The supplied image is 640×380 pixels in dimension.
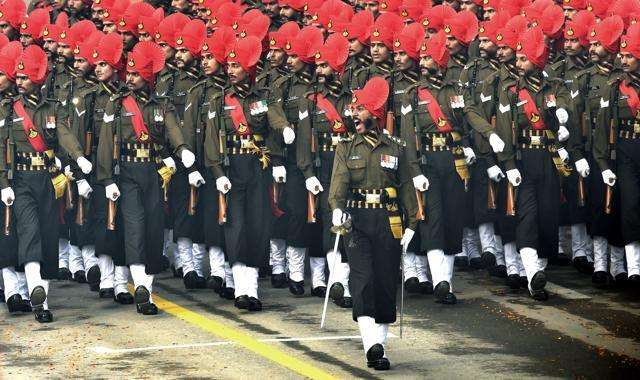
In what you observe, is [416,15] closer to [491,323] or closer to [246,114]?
[246,114]

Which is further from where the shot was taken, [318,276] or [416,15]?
[416,15]

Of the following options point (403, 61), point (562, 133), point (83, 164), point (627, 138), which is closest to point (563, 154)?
point (562, 133)

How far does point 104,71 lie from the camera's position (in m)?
17.3

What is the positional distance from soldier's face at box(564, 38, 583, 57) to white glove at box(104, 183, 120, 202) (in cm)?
538

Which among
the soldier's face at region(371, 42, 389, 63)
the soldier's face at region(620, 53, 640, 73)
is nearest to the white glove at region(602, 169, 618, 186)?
the soldier's face at region(620, 53, 640, 73)

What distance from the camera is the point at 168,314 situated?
16578 millimetres

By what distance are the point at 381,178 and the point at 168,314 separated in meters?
3.25

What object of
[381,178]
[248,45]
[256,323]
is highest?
[248,45]

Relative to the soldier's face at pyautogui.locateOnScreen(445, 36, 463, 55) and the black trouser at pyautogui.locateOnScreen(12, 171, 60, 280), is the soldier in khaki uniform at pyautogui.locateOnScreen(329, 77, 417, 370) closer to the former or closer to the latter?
the black trouser at pyautogui.locateOnScreen(12, 171, 60, 280)

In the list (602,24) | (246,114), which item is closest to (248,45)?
(246,114)

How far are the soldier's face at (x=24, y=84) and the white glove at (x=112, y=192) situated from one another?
1.15 metres

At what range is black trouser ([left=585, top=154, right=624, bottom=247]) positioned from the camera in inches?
717

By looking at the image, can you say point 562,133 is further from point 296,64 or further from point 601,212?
point 296,64

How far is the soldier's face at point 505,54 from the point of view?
1805 centimetres
